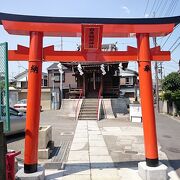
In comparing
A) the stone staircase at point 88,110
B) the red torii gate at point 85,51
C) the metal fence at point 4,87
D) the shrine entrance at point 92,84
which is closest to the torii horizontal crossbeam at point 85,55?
the red torii gate at point 85,51

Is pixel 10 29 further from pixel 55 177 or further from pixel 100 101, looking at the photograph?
pixel 100 101

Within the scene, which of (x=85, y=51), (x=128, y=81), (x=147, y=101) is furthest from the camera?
(x=128, y=81)

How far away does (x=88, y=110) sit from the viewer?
76.9ft

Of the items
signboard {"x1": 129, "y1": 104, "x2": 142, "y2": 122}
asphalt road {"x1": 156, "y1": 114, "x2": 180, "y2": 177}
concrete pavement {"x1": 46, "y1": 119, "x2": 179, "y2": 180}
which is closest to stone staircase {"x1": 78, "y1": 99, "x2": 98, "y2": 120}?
signboard {"x1": 129, "y1": 104, "x2": 142, "y2": 122}

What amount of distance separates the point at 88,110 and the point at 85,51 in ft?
54.4

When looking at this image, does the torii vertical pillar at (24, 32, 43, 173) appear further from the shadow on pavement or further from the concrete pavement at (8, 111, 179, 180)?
the shadow on pavement

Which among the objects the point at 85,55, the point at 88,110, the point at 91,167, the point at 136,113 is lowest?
the point at 91,167

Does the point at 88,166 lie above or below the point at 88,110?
below

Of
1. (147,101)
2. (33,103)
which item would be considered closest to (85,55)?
(33,103)

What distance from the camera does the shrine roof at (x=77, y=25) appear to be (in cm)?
668

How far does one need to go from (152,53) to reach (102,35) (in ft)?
4.37

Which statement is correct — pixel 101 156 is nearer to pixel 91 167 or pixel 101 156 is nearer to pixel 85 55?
pixel 91 167

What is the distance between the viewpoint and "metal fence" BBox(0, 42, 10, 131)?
5.99 m

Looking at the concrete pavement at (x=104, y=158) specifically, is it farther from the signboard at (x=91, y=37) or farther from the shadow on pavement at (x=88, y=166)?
the signboard at (x=91, y=37)
